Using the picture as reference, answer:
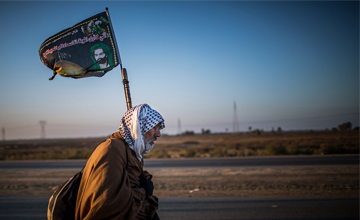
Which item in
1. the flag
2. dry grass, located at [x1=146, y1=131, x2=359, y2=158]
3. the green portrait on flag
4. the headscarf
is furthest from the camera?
dry grass, located at [x1=146, y1=131, x2=359, y2=158]

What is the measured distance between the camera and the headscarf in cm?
239

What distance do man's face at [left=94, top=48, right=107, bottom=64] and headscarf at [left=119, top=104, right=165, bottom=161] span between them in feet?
6.22

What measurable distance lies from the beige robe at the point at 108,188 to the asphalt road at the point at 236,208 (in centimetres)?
364

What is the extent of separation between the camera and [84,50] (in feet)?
13.1

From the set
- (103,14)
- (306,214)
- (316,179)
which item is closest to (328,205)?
(306,214)

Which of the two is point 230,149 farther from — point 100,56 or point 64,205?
point 64,205

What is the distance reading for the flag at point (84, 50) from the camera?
392cm

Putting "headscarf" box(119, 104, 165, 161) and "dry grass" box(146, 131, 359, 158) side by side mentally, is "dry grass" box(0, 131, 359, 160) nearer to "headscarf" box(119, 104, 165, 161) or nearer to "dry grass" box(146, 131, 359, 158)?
"dry grass" box(146, 131, 359, 158)

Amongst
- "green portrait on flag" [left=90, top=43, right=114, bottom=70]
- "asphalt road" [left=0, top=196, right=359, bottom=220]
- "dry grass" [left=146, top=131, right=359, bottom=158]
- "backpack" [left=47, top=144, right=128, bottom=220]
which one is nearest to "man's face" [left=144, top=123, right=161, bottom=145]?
"backpack" [left=47, top=144, right=128, bottom=220]

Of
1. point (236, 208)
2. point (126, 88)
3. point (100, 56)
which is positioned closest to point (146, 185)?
point (126, 88)

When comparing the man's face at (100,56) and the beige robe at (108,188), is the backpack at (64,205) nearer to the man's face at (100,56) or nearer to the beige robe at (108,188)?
the beige robe at (108,188)

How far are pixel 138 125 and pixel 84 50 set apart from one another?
230 centimetres

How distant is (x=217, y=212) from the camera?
5.70 meters

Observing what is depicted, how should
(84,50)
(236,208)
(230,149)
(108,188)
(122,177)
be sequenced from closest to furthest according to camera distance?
(108,188) → (122,177) → (84,50) → (236,208) → (230,149)
